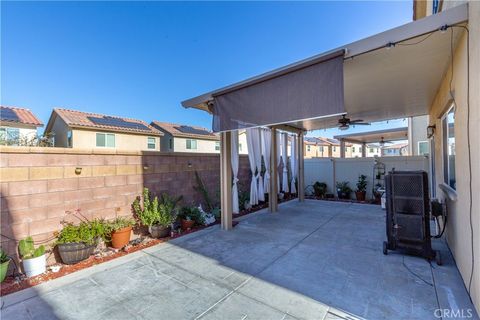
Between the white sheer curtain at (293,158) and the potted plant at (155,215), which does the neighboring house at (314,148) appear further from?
the potted plant at (155,215)

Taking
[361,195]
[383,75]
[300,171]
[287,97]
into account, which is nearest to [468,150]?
[383,75]

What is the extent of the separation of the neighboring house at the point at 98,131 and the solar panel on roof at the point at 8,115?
→ 6.13 feet

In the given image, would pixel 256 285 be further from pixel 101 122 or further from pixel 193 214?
pixel 101 122

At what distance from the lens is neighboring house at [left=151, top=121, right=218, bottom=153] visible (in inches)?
733

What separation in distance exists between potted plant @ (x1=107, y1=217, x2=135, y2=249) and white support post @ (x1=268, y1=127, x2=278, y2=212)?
4148mm

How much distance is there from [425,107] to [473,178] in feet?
16.1

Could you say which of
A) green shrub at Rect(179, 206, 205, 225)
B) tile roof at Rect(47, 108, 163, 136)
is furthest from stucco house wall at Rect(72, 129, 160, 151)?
green shrub at Rect(179, 206, 205, 225)

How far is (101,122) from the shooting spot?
14742 mm

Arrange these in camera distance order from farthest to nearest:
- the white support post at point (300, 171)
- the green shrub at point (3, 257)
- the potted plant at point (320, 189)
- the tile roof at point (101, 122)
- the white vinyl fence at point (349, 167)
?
the tile roof at point (101, 122)
the potted plant at point (320, 189)
the white support post at point (300, 171)
the white vinyl fence at point (349, 167)
the green shrub at point (3, 257)

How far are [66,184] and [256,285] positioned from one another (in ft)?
11.4

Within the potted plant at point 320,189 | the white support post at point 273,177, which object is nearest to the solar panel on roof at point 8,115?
the white support post at point 273,177

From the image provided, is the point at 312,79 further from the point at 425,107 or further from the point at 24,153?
the point at 425,107

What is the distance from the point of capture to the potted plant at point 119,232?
3.89 metres

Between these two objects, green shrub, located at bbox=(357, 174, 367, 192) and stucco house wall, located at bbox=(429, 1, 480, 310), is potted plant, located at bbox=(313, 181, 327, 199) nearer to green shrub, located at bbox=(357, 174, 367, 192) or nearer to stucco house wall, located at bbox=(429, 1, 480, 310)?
green shrub, located at bbox=(357, 174, 367, 192)
